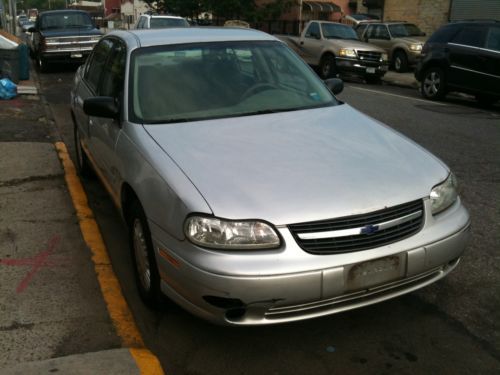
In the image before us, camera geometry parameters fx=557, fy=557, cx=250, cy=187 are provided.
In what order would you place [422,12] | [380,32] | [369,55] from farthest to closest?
[422,12], [380,32], [369,55]

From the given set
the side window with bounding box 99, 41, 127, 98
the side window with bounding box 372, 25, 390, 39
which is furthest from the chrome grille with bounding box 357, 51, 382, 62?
the side window with bounding box 99, 41, 127, 98

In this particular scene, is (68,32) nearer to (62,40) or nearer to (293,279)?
(62,40)

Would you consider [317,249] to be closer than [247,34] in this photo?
Yes

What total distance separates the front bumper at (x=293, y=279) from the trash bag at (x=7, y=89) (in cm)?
957

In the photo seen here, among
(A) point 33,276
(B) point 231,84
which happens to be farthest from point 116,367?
(B) point 231,84

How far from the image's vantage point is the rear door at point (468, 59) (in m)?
11.3

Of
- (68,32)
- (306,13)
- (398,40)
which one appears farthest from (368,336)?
(306,13)

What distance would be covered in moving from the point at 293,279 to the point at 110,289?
1.59m

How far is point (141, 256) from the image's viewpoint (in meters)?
3.48

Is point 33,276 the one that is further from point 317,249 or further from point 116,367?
point 317,249

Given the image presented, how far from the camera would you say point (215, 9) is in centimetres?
3512

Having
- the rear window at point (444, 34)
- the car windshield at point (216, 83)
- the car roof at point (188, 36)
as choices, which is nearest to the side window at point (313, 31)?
the rear window at point (444, 34)

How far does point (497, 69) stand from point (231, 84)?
28.0ft

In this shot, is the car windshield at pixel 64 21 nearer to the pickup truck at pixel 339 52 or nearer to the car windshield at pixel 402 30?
the pickup truck at pixel 339 52
